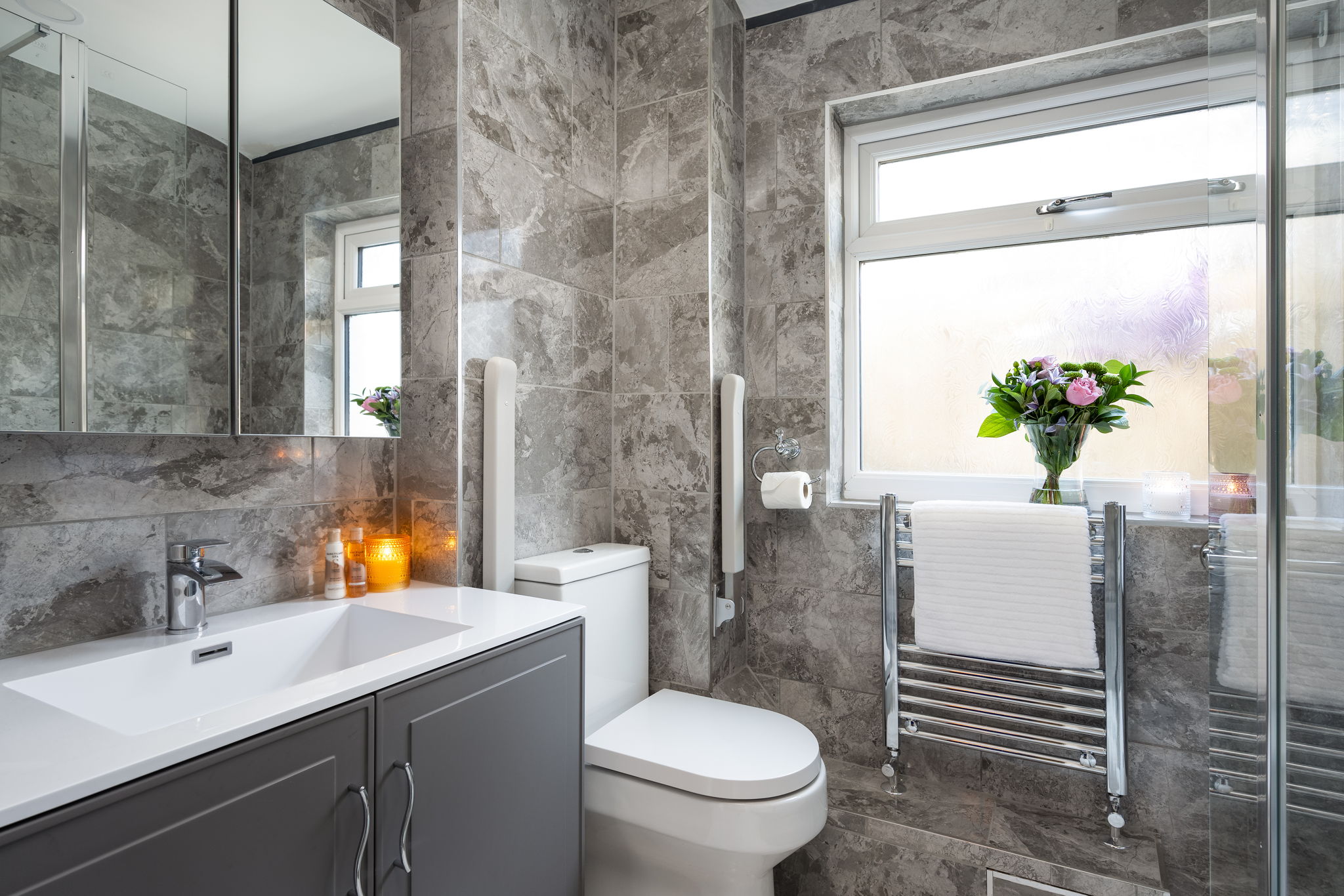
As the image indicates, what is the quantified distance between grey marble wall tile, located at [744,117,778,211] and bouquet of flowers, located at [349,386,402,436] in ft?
3.87

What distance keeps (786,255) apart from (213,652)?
1.64 metres

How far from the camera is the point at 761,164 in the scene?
201 cm

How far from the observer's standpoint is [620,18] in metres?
1.94

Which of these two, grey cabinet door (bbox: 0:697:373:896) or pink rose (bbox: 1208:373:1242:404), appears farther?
pink rose (bbox: 1208:373:1242:404)

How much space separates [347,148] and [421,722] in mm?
1074

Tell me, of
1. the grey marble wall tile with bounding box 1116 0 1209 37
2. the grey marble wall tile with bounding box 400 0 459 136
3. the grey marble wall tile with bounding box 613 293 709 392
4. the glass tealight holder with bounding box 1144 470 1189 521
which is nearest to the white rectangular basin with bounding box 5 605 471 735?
the grey marble wall tile with bounding box 613 293 709 392

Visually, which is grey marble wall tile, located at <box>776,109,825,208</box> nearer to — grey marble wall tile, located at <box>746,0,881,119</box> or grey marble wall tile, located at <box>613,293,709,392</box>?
grey marble wall tile, located at <box>746,0,881,119</box>

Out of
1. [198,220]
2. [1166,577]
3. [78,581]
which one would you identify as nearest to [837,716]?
[1166,577]

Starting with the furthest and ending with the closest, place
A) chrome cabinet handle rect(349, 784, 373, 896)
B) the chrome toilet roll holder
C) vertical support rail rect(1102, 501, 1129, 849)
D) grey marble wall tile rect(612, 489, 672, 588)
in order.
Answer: the chrome toilet roll holder → grey marble wall tile rect(612, 489, 672, 588) → vertical support rail rect(1102, 501, 1129, 849) → chrome cabinet handle rect(349, 784, 373, 896)

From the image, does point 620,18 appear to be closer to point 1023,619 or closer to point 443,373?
point 443,373

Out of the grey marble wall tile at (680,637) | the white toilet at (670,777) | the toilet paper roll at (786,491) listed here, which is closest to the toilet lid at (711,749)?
the white toilet at (670,777)

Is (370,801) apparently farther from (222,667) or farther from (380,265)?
(380,265)

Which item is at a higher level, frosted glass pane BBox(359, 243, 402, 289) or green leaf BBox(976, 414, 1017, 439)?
frosted glass pane BBox(359, 243, 402, 289)

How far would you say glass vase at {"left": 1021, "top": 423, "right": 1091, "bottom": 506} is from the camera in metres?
1.61
